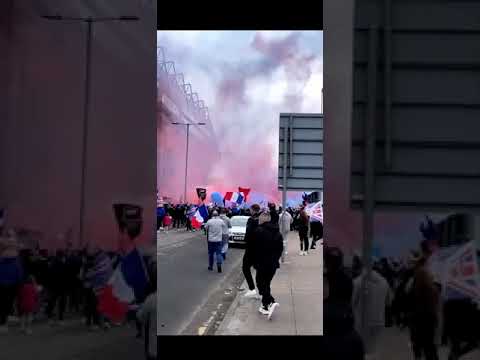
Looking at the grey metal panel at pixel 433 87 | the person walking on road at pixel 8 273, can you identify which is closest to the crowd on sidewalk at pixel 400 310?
the grey metal panel at pixel 433 87

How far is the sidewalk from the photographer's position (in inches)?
286

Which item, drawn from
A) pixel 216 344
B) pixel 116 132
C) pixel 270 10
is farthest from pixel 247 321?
pixel 116 132

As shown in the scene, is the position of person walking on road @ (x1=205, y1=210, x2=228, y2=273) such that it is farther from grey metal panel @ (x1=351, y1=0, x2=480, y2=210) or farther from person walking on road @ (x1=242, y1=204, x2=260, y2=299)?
grey metal panel @ (x1=351, y1=0, x2=480, y2=210)

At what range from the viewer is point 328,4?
321 cm

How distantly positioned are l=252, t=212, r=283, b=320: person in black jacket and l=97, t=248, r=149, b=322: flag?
5.29m

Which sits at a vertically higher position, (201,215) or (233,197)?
(233,197)

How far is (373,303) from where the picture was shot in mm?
3135

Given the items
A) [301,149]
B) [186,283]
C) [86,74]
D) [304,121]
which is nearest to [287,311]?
[186,283]

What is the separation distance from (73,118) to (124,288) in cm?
104

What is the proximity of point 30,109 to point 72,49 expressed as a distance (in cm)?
43

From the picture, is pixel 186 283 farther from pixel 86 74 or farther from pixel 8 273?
pixel 86 74

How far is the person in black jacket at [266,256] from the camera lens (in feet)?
27.6

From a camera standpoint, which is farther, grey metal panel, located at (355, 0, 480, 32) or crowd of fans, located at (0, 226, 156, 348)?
crowd of fans, located at (0, 226, 156, 348)

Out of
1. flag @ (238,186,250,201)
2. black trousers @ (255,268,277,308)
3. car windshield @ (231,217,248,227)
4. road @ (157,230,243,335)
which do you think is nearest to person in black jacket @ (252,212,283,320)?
black trousers @ (255,268,277,308)
